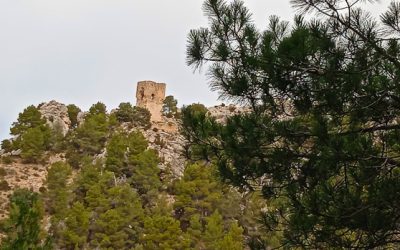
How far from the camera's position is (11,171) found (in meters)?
37.5

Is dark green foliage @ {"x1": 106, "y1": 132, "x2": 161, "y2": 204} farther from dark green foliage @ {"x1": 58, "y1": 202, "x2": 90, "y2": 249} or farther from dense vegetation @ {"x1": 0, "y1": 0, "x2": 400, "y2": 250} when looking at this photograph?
dense vegetation @ {"x1": 0, "y1": 0, "x2": 400, "y2": 250}

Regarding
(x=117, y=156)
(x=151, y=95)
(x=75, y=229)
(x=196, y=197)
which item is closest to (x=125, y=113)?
(x=151, y=95)

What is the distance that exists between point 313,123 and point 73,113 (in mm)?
44846

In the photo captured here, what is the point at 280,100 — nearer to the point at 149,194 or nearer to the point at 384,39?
the point at 384,39

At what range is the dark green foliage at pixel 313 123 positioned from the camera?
5824 mm

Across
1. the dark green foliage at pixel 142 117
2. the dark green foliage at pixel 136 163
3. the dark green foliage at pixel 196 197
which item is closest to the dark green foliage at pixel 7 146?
the dark green foliage at pixel 136 163

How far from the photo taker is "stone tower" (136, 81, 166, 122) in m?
50.0

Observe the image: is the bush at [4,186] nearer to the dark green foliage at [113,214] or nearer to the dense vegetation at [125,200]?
the dense vegetation at [125,200]

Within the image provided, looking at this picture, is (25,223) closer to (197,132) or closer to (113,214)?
(197,132)

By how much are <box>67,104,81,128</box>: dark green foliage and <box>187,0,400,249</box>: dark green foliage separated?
4292cm

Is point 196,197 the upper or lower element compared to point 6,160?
lower

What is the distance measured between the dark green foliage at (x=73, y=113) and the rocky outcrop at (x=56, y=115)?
0.31 meters

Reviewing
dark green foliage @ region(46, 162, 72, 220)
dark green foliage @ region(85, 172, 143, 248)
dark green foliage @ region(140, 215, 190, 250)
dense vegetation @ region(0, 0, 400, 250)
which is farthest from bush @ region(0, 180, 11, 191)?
dense vegetation @ region(0, 0, 400, 250)

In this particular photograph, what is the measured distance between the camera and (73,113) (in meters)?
49.4
